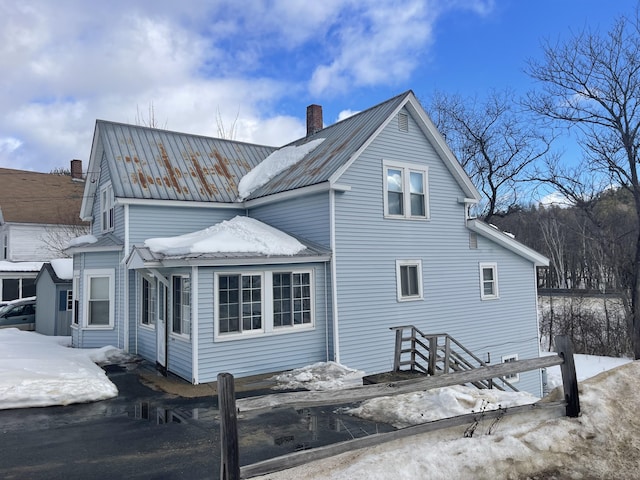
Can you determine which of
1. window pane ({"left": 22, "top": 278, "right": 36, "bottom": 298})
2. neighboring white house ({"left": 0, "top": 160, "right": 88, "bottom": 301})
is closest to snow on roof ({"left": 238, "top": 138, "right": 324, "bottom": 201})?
neighboring white house ({"left": 0, "top": 160, "right": 88, "bottom": 301})

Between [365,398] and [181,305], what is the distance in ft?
24.2

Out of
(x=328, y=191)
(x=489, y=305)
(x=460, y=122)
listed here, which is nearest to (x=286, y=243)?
(x=328, y=191)

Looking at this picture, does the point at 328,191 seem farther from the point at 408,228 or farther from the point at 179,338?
the point at 179,338

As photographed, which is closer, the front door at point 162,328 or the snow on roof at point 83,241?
the front door at point 162,328

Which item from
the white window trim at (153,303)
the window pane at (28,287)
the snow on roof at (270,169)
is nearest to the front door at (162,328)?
the white window trim at (153,303)

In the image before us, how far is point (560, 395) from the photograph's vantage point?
5691 millimetres

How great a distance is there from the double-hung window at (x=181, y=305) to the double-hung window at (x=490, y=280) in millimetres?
10347

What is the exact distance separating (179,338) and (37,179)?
2674cm

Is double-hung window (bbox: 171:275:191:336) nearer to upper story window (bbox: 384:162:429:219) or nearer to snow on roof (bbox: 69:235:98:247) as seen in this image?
snow on roof (bbox: 69:235:98:247)

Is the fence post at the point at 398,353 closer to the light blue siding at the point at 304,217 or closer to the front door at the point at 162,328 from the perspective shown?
the light blue siding at the point at 304,217

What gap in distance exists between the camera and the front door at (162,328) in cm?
1145

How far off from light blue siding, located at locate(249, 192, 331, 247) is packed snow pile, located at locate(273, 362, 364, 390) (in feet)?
10.7

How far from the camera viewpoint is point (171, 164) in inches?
601

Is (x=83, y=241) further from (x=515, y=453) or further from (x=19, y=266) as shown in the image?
(x=515, y=453)
